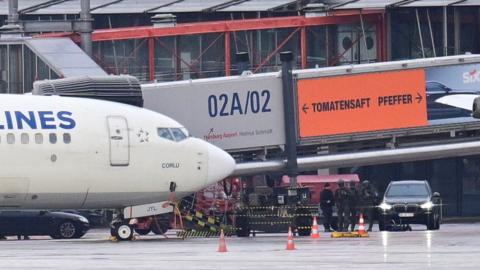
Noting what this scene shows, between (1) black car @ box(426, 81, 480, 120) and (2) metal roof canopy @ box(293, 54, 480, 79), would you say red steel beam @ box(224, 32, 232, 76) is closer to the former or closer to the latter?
(2) metal roof canopy @ box(293, 54, 480, 79)

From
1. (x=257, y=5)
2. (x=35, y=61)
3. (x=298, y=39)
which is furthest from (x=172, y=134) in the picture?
(x=257, y=5)

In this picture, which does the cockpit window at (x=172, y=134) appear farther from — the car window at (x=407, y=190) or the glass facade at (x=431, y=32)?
the glass facade at (x=431, y=32)

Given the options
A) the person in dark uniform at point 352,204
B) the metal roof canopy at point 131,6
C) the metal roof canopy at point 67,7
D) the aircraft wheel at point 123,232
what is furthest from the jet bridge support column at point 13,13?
the aircraft wheel at point 123,232

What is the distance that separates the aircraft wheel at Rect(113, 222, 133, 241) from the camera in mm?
41378

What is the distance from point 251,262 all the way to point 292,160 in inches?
719

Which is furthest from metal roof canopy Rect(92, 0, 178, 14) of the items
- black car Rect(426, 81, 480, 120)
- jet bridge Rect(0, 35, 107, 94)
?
black car Rect(426, 81, 480, 120)

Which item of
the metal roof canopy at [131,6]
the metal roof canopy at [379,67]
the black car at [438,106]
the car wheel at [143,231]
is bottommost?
the car wheel at [143,231]

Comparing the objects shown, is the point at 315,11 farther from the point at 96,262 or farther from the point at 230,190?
the point at 96,262

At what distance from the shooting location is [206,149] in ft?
139

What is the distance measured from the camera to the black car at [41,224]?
48031mm

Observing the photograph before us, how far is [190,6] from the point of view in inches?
2618

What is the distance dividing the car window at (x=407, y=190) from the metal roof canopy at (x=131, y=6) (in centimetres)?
1918

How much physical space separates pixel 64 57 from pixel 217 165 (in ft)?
46.6

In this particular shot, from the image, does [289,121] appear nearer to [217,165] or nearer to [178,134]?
[217,165]
